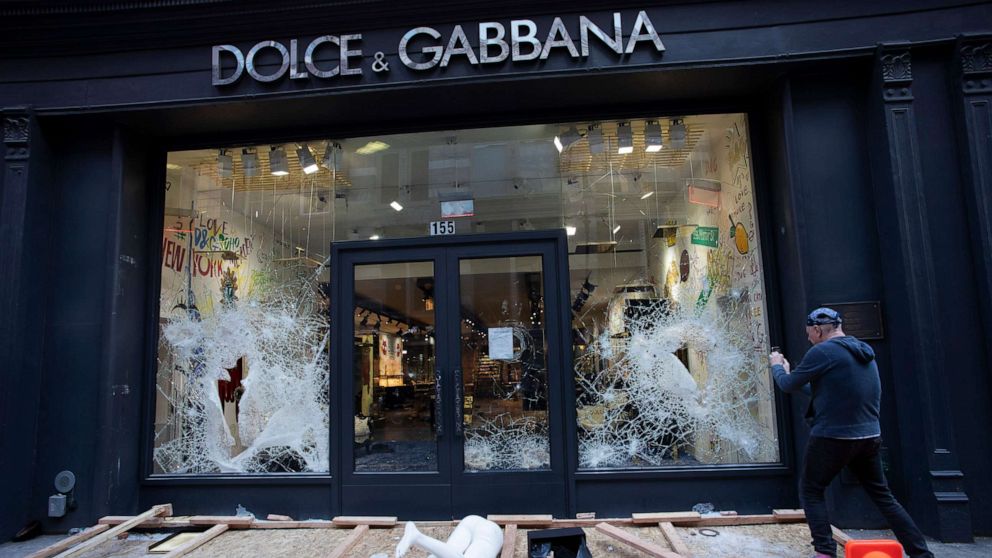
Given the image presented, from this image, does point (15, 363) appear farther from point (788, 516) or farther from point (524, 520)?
point (788, 516)

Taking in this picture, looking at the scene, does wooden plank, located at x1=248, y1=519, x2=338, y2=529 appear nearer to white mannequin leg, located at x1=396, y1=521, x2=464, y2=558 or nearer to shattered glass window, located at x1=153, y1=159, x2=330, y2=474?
shattered glass window, located at x1=153, y1=159, x2=330, y2=474

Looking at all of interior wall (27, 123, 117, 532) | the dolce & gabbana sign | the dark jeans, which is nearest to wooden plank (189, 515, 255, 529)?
interior wall (27, 123, 117, 532)

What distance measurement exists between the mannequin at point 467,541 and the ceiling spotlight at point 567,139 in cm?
340

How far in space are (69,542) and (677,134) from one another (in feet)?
19.7

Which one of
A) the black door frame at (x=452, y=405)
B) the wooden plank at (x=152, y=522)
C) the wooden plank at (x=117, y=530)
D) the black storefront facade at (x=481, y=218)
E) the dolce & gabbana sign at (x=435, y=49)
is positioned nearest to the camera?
the wooden plank at (x=117, y=530)

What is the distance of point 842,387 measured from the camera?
3.69 metres

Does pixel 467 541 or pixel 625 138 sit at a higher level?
pixel 625 138

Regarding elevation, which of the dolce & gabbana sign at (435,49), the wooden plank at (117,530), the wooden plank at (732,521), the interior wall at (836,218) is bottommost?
the wooden plank at (732,521)

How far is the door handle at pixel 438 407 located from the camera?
5.27 meters

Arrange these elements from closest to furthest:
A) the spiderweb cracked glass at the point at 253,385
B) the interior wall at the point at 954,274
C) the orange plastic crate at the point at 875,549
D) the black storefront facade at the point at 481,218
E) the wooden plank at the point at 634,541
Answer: the orange plastic crate at the point at 875,549 → the wooden plank at the point at 634,541 → the interior wall at the point at 954,274 → the black storefront facade at the point at 481,218 → the spiderweb cracked glass at the point at 253,385

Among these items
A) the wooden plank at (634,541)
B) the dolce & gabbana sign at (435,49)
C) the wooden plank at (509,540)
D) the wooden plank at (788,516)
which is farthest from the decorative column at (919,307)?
the wooden plank at (509,540)

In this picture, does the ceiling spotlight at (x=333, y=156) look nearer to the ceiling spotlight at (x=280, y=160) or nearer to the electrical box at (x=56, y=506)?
the ceiling spotlight at (x=280, y=160)

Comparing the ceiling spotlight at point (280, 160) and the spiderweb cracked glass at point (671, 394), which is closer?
the spiderweb cracked glass at point (671, 394)

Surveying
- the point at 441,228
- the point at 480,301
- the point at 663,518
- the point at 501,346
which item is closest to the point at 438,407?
the point at 501,346
